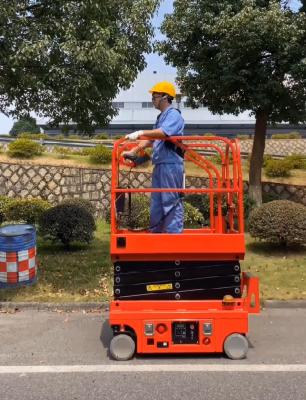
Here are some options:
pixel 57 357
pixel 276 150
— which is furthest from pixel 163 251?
pixel 276 150

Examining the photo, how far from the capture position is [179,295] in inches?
180

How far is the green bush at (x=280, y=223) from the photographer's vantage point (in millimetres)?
8891

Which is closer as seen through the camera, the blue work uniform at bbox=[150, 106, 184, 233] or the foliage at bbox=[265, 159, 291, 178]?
the blue work uniform at bbox=[150, 106, 184, 233]

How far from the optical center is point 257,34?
33.9ft

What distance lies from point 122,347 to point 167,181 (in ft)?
4.95

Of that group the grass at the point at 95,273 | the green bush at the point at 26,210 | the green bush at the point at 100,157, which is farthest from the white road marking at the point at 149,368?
the green bush at the point at 100,157

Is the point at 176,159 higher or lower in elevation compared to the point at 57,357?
higher

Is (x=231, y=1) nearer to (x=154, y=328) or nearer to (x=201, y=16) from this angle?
(x=201, y=16)

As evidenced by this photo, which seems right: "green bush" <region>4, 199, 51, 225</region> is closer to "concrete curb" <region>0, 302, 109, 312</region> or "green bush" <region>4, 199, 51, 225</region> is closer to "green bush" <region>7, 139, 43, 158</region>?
"green bush" <region>7, 139, 43, 158</region>

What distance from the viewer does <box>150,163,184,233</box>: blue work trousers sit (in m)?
4.74

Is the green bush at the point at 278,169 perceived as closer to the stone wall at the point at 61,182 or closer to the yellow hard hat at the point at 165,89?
the stone wall at the point at 61,182

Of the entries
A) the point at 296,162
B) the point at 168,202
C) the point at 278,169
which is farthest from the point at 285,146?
the point at 168,202

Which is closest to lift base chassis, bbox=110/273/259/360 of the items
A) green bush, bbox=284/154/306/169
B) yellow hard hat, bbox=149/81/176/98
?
yellow hard hat, bbox=149/81/176/98

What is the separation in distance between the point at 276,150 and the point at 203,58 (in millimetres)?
18462
